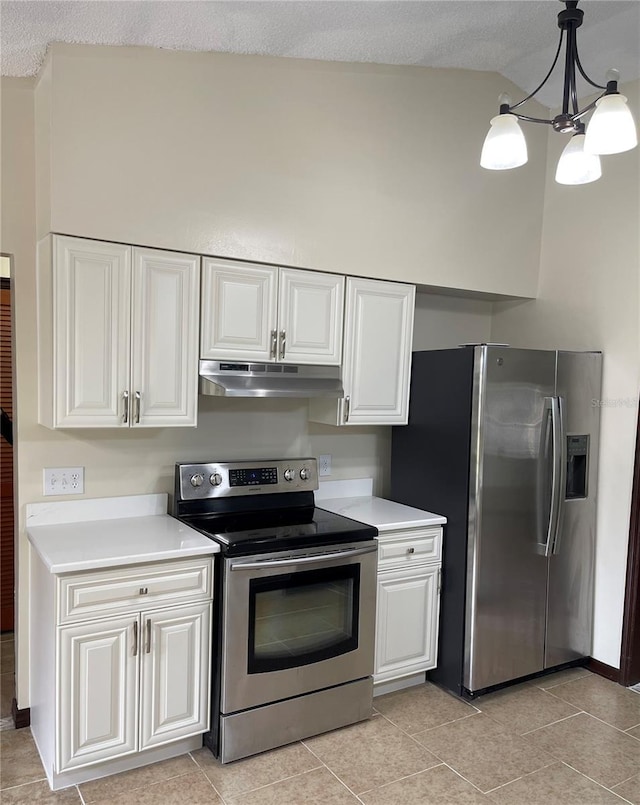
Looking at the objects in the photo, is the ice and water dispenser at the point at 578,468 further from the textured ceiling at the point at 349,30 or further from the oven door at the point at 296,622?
the textured ceiling at the point at 349,30

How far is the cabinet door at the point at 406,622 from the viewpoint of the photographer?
310cm

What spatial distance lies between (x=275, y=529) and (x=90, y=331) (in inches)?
44.3

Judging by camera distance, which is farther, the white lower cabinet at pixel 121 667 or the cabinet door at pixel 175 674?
the cabinet door at pixel 175 674

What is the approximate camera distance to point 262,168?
9.46ft

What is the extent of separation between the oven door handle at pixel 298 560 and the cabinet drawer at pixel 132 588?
12cm

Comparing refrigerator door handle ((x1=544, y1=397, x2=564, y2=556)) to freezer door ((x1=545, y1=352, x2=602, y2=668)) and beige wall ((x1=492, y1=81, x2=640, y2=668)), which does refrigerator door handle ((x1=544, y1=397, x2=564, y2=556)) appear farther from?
beige wall ((x1=492, y1=81, x2=640, y2=668))

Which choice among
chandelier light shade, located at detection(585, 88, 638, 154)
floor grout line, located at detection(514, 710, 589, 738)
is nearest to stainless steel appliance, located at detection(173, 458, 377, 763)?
floor grout line, located at detection(514, 710, 589, 738)

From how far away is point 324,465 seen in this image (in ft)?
11.7

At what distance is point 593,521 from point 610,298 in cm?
120

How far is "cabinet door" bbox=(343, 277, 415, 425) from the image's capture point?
10.5ft

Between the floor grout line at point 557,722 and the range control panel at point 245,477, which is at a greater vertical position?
the range control panel at point 245,477

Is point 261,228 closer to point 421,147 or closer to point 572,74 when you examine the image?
point 421,147

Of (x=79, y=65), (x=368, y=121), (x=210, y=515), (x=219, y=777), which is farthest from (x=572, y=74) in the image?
(x=219, y=777)

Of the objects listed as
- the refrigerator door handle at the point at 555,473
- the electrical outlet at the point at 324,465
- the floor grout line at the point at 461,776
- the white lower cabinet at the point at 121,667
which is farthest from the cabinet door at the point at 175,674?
the refrigerator door handle at the point at 555,473
